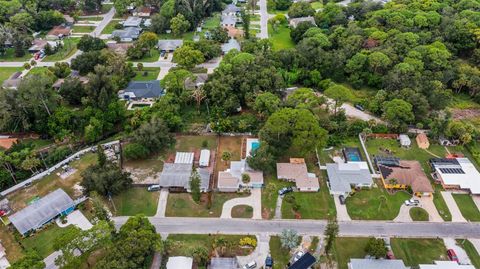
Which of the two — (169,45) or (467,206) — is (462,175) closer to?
(467,206)

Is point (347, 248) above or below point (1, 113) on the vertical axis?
below

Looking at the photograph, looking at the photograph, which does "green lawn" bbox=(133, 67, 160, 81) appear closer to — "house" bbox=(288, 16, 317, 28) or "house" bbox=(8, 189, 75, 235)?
"house" bbox=(8, 189, 75, 235)

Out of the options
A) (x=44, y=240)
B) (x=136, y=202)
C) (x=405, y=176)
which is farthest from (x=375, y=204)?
(x=44, y=240)

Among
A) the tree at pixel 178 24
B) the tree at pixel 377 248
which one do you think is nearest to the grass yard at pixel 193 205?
the tree at pixel 377 248

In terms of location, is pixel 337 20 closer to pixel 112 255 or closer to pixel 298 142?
pixel 298 142

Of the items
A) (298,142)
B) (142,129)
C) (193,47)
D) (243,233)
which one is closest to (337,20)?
(193,47)

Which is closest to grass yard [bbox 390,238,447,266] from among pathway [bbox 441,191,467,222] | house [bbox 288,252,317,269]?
pathway [bbox 441,191,467,222]
